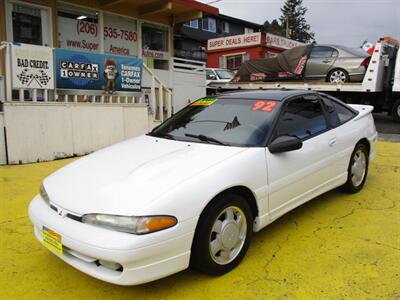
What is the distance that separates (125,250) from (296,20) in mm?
68341

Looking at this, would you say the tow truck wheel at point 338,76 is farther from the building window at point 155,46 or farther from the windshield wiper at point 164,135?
the windshield wiper at point 164,135

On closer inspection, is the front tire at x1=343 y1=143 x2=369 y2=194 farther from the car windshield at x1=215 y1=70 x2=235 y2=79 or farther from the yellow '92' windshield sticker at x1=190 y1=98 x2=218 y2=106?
the car windshield at x1=215 y1=70 x2=235 y2=79

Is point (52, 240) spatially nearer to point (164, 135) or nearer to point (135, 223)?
point (135, 223)

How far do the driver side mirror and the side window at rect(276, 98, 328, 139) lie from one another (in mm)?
179

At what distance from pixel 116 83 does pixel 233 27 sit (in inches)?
1359

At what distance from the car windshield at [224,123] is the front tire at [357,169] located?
162 centimetres

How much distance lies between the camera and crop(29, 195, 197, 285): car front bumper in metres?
2.45

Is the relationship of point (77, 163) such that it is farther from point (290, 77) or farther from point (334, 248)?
point (290, 77)

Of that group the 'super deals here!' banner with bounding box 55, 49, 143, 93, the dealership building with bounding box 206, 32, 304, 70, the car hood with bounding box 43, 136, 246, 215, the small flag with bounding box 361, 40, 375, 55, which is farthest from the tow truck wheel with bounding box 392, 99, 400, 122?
the car hood with bounding box 43, 136, 246, 215

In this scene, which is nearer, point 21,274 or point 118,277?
point 118,277

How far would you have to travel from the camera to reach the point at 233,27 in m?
40.6

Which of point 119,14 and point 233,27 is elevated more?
point 233,27

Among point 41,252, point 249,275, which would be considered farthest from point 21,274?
point 249,275

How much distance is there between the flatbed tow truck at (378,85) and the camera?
1188 cm
